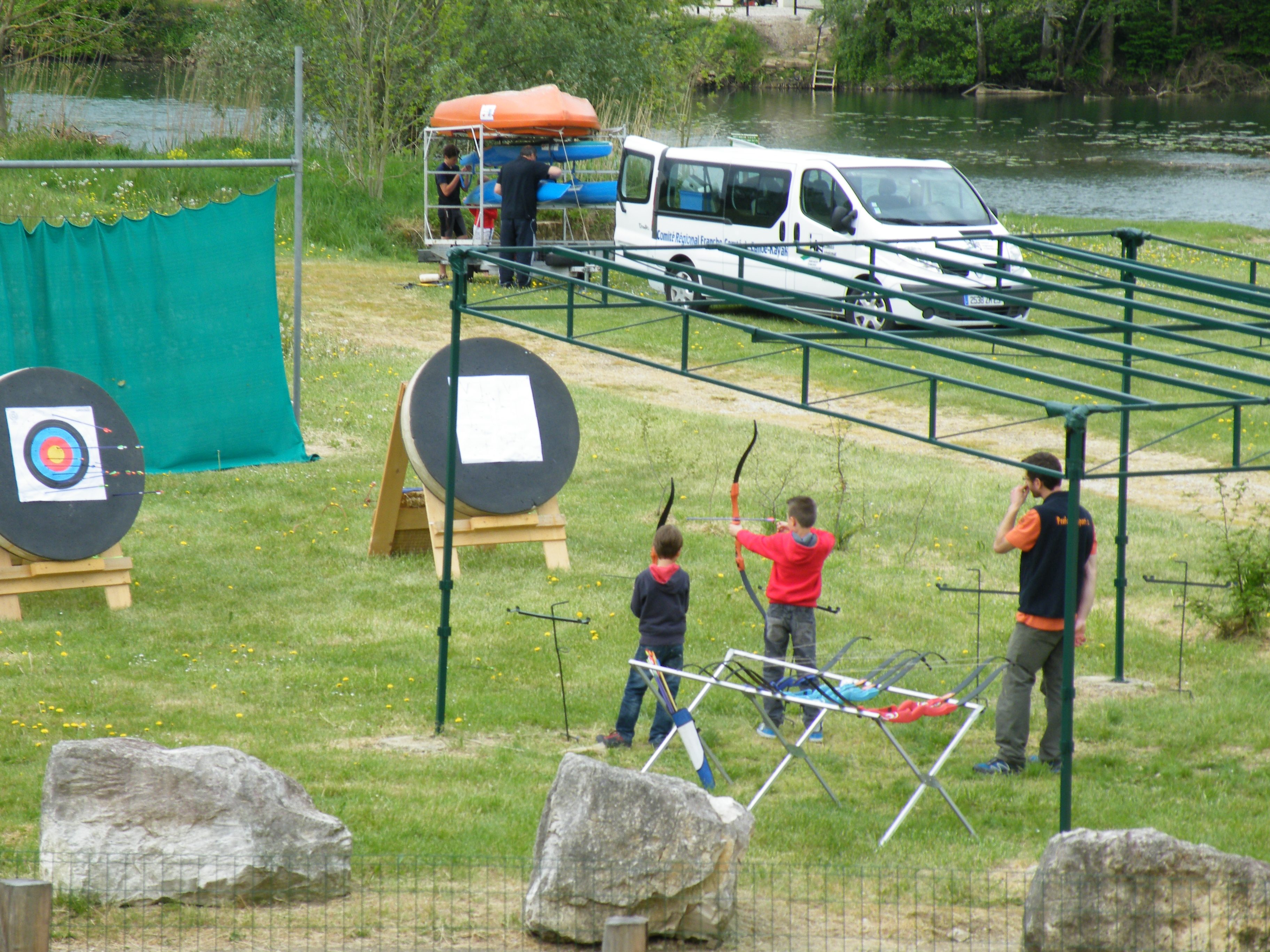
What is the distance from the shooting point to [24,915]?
13.6 ft

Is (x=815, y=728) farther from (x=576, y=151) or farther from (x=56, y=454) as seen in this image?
(x=576, y=151)

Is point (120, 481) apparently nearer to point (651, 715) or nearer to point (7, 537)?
point (7, 537)

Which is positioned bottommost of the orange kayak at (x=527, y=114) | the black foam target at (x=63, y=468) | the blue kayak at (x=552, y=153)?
the black foam target at (x=63, y=468)

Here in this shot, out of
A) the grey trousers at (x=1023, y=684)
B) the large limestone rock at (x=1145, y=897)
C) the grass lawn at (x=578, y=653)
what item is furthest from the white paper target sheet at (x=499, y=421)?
the large limestone rock at (x=1145, y=897)

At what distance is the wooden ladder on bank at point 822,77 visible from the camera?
7394 centimetres

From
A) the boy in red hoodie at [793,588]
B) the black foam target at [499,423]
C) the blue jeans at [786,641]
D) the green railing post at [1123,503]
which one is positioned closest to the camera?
the boy in red hoodie at [793,588]

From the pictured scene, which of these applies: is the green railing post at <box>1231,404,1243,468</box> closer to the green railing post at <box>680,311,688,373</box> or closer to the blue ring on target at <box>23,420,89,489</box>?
the green railing post at <box>680,311,688,373</box>

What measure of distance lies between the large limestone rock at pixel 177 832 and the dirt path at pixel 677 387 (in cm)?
869

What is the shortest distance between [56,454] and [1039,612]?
22.4ft

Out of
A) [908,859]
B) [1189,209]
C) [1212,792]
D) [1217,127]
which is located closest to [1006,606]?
[1212,792]

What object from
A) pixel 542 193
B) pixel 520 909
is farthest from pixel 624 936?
pixel 542 193

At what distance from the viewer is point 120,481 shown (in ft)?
32.4

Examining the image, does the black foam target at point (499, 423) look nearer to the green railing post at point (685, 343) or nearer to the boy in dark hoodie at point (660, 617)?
the boy in dark hoodie at point (660, 617)

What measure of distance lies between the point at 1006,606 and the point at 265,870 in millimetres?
6395
